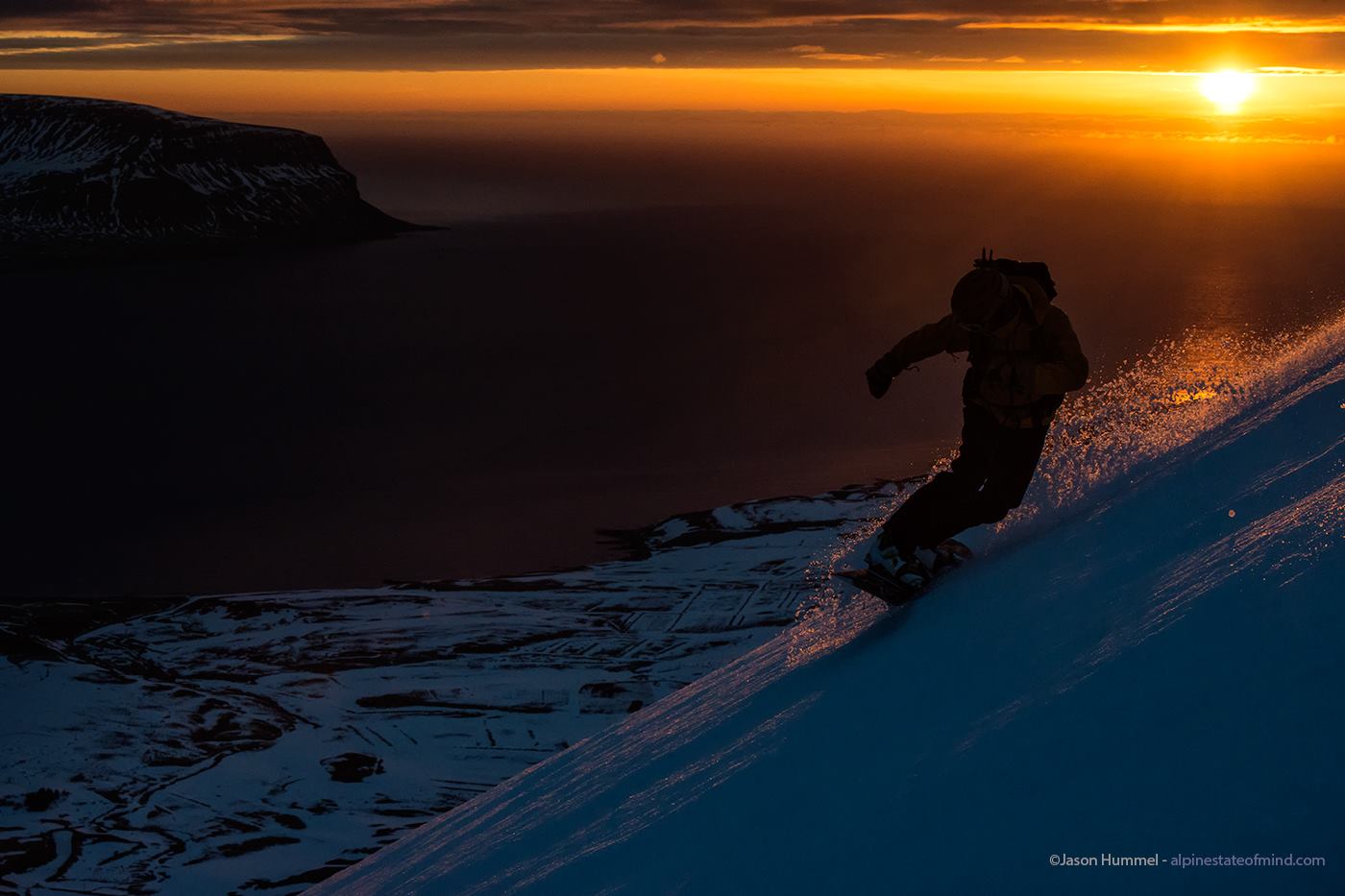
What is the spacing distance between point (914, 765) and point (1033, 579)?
1.51 metres

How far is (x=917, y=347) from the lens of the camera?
5109 mm

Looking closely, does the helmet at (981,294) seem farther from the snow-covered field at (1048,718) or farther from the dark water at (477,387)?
the dark water at (477,387)

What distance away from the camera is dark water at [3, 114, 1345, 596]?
61375 mm

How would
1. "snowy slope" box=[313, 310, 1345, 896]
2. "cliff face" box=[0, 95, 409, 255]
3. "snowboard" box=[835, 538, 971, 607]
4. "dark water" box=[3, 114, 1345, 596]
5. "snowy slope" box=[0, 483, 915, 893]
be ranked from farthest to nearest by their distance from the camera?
"cliff face" box=[0, 95, 409, 255]
"dark water" box=[3, 114, 1345, 596]
"snowy slope" box=[0, 483, 915, 893]
"snowboard" box=[835, 538, 971, 607]
"snowy slope" box=[313, 310, 1345, 896]

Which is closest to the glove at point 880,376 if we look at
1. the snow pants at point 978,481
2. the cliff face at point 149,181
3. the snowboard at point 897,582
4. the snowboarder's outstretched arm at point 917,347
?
the snowboarder's outstretched arm at point 917,347

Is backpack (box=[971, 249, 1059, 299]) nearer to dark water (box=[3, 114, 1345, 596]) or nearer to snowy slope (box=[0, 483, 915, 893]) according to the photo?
snowy slope (box=[0, 483, 915, 893])

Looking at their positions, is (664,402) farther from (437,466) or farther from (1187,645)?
(1187,645)

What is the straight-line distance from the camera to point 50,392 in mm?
95125

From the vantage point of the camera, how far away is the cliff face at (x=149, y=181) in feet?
509

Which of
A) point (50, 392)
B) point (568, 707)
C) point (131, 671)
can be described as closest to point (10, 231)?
point (50, 392)

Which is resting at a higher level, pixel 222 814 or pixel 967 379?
pixel 967 379

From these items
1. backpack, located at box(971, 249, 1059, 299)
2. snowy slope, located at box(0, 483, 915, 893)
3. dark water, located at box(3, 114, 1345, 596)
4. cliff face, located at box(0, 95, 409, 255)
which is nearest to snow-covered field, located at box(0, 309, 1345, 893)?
backpack, located at box(971, 249, 1059, 299)

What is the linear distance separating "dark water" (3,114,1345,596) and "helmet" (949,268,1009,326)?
1867 inches

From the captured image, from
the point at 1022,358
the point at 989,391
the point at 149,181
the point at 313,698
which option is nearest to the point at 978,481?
the point at 989,391
